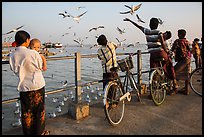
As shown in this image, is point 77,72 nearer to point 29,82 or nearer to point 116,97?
point 116,97

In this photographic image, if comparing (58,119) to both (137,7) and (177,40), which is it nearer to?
(177,40)

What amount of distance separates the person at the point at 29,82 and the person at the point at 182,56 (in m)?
3.64

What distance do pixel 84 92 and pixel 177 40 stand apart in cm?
552

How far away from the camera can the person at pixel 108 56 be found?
3.85 metres

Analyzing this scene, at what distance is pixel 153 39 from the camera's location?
4.59 meters

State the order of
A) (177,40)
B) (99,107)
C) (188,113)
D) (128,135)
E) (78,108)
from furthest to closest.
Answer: (177,40) < (99,107) < (188,113) < (78,108) < (128,135)

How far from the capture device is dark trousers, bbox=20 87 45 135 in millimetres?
2926

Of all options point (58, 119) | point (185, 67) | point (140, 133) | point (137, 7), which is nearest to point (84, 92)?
point (137, 7)

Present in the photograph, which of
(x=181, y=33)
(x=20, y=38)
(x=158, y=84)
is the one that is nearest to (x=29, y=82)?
(x=20, y=38)

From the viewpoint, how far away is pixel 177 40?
5.29 m

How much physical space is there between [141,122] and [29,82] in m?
1.98

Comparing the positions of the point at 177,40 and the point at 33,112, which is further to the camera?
the point at 177,40

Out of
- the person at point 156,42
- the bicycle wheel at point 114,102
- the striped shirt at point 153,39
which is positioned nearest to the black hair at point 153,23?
the person at point 156,42

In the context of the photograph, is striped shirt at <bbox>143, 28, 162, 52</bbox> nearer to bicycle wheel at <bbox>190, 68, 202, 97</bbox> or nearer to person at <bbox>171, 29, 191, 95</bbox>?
person at <bbox>171, 29, 191, 95</bbox>
